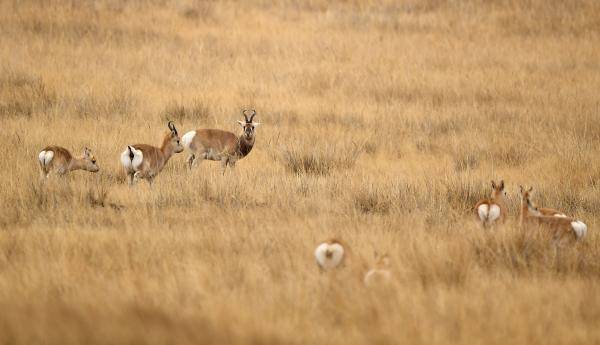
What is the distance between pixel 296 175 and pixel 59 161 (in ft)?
9.76

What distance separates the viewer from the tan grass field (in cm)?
515

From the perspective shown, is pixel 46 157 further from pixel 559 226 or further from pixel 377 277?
pixel 559 226

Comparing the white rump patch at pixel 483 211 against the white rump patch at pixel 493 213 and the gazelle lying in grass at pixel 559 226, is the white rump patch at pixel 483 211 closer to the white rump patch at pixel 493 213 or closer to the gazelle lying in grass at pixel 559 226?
the white rump patch at pixel 493 213

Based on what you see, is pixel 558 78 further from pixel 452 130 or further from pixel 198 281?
pixel 198 281

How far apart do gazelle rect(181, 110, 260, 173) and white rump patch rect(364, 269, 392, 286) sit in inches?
214

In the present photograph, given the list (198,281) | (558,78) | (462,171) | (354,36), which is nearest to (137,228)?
(198,281)

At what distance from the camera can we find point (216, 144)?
36.0ft

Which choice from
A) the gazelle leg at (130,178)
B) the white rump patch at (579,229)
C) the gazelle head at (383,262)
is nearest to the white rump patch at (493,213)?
the white rump patch at (579,229)

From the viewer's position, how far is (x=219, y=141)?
11.0 metres

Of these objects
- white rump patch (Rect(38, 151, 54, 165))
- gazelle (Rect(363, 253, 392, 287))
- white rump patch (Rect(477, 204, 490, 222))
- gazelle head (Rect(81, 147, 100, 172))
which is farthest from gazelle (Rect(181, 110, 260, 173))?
gazelle (Rect(363, 253, 392, 287))

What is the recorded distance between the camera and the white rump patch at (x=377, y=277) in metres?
5.55

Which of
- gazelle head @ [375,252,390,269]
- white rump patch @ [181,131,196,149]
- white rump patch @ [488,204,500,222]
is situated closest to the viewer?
gazelle head @ [375,252,390,269]

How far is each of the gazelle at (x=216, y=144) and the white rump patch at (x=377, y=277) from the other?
5.43 m

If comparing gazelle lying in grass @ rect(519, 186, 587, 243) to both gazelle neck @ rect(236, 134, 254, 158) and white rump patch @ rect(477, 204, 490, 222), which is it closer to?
white rump patch @ rect(477, 204, 490, 222)
